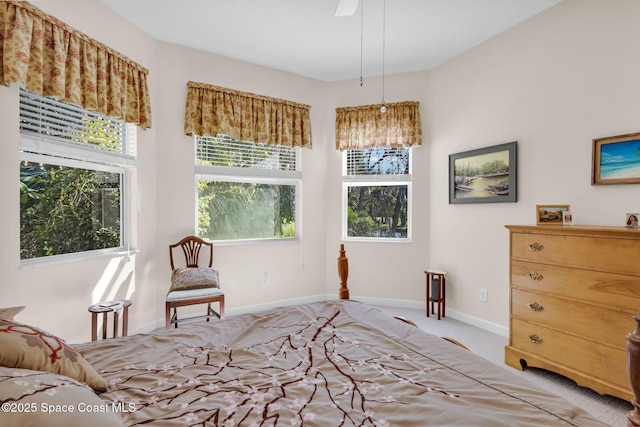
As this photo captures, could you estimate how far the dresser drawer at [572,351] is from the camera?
75.6 inches

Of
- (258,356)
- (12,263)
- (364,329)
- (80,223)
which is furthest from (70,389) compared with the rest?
(80,223)

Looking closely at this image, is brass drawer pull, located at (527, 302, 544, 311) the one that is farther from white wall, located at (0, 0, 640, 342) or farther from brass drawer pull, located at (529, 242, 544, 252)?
white wall, located at (0, 0, 640, 342)

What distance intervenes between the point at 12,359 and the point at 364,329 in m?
1.37

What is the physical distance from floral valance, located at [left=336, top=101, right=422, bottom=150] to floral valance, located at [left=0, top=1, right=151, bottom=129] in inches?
91.6

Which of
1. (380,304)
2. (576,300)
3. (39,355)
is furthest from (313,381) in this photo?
(380,304)

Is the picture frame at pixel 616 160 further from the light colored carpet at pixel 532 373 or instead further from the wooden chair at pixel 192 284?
the wooden chair at pixel 192 284

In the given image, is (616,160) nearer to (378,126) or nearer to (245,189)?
(378,126)

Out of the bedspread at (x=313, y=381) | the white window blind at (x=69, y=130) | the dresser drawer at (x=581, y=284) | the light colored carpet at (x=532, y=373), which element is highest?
the white window blind at (x=69, y=130)

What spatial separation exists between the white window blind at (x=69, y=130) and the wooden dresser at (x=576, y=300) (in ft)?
11.9

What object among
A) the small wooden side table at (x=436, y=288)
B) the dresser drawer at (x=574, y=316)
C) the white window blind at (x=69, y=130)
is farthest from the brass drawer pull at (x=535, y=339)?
the white window blind at (x=69, y=130)

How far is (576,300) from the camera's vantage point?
83.4 inches

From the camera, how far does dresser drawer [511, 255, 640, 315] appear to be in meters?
1.87

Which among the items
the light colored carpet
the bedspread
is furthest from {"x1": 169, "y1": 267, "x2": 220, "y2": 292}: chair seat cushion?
the light colored carpet

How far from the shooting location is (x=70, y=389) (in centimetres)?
83
